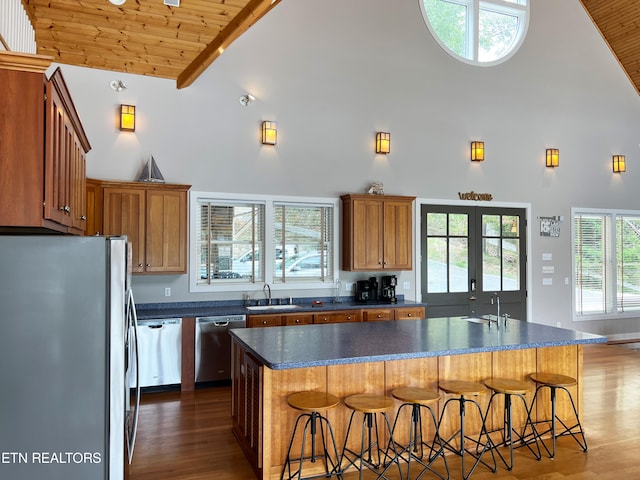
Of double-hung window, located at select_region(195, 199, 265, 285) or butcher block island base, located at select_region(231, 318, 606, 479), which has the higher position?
double-hung window, located at select_region(195, 199, 265, 285)

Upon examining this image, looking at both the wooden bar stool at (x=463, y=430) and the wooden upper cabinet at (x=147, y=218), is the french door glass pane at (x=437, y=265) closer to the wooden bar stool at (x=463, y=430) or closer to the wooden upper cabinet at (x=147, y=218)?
the wooden bar stool at (x=463, y=430)

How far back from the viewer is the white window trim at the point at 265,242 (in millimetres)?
5531

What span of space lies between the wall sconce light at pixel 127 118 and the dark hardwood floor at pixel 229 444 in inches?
117

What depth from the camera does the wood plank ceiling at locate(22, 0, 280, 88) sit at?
4.46 meters

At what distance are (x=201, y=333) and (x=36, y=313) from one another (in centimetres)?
306

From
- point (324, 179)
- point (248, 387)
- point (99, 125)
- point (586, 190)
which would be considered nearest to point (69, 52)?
point (99, 125)

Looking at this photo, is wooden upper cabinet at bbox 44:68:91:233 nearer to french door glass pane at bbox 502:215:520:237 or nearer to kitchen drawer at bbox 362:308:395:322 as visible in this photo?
kitchen drawer at bbox 362:308:395:322

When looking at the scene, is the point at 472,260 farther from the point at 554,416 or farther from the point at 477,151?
the point at 554,416

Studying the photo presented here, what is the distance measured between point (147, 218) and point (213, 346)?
1.58 meters

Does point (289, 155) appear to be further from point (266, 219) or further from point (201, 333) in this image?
point (201, 333)

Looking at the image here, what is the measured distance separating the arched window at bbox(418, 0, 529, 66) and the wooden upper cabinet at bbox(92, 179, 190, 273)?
14.7 feet

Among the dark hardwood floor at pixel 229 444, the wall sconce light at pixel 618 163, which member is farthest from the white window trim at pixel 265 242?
the wall sconce light at pixel 618 163

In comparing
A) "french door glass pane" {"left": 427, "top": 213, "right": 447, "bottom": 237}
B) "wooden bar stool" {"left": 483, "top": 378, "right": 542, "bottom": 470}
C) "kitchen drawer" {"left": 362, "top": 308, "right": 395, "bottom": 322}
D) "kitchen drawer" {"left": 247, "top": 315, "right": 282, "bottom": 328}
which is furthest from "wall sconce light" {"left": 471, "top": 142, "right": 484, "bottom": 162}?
"wooden bar stool" {"left": 483, "top": 378, "right": 542, "bottom": 470}

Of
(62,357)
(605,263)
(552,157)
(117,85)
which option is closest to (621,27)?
(552,157)
